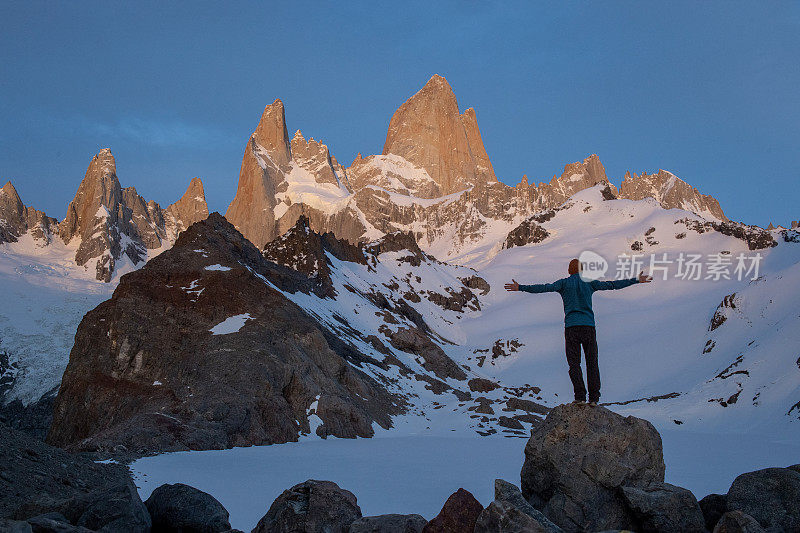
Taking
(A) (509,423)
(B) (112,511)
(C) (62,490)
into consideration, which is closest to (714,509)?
(B) (112,511)

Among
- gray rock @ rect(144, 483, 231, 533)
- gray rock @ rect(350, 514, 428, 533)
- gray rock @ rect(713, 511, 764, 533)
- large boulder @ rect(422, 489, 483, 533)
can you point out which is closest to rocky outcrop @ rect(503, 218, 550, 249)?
gray rock @ rect(144, 483, 231, 533)

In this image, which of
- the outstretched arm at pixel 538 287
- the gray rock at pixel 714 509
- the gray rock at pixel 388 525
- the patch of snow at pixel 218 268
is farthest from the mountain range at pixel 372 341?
the gray rock at pixel 714 509

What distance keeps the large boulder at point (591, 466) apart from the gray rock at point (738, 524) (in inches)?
81.9

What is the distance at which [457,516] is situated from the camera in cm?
899

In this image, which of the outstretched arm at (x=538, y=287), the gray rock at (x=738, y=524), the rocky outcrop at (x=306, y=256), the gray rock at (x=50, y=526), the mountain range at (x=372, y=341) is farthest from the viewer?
the rocky outcrop at (x=306, y=256)

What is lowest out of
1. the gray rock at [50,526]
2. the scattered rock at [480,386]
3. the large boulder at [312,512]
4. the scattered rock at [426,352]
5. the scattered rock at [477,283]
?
the gray rock at [50,526]

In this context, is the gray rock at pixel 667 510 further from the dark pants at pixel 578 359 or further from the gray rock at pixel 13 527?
the gray rock at pixel 13 527

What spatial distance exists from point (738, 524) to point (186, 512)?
914 centimetres

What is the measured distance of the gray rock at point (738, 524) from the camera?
26.3 ft

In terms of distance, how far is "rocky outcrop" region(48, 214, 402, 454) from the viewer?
30431 millimetres

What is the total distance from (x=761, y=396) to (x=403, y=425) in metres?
32.3

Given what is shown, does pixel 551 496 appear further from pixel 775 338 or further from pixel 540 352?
pixel 540 352

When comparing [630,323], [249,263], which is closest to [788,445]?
[249,263]

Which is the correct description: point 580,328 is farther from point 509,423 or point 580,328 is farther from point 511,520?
point 509,423
